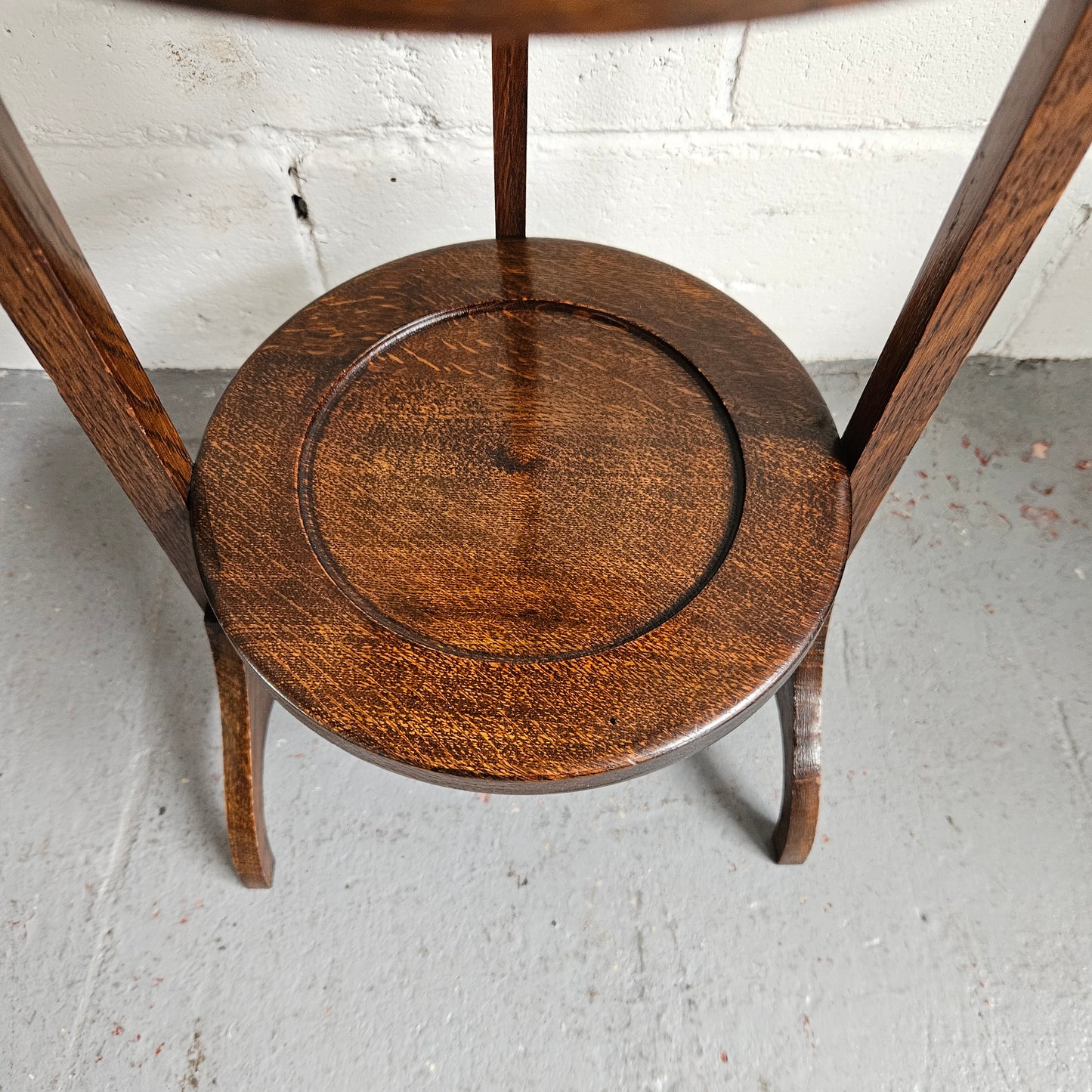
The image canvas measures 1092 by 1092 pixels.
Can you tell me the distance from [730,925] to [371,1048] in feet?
1.35

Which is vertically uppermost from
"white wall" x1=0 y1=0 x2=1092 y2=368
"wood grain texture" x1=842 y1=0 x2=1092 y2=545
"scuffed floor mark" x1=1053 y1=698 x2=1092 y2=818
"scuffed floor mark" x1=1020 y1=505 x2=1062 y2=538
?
"wood grain texture" x1=842 y1=0 x2=1092 y2=545

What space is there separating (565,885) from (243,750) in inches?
15.7

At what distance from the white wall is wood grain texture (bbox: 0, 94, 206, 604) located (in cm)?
44

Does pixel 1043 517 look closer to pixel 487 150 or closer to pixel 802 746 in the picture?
pixel 802 746

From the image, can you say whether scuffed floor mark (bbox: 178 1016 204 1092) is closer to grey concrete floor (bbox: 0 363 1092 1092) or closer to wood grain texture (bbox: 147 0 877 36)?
grey concrete floor (bbox: 0 363 1092 1092)

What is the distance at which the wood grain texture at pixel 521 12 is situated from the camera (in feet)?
1.07

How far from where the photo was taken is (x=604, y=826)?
1065mm

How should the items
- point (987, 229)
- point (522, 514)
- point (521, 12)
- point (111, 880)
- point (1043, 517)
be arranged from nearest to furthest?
point (521, 12)
point (987, 229)
point (522, 514)
point (111, 880)
point (1043, 517)

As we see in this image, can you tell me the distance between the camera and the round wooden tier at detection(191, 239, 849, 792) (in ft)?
2.01

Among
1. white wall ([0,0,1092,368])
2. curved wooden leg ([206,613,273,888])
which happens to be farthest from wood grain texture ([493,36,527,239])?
curved wooden leg ([206,613,273,888])

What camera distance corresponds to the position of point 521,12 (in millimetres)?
328

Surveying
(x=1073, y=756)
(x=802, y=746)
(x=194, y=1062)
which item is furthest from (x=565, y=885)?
(x=1073, y=756)

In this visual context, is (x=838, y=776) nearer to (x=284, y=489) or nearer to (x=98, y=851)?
(x=284, y=489)

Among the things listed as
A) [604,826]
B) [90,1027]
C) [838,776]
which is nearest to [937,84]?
[838,776]
